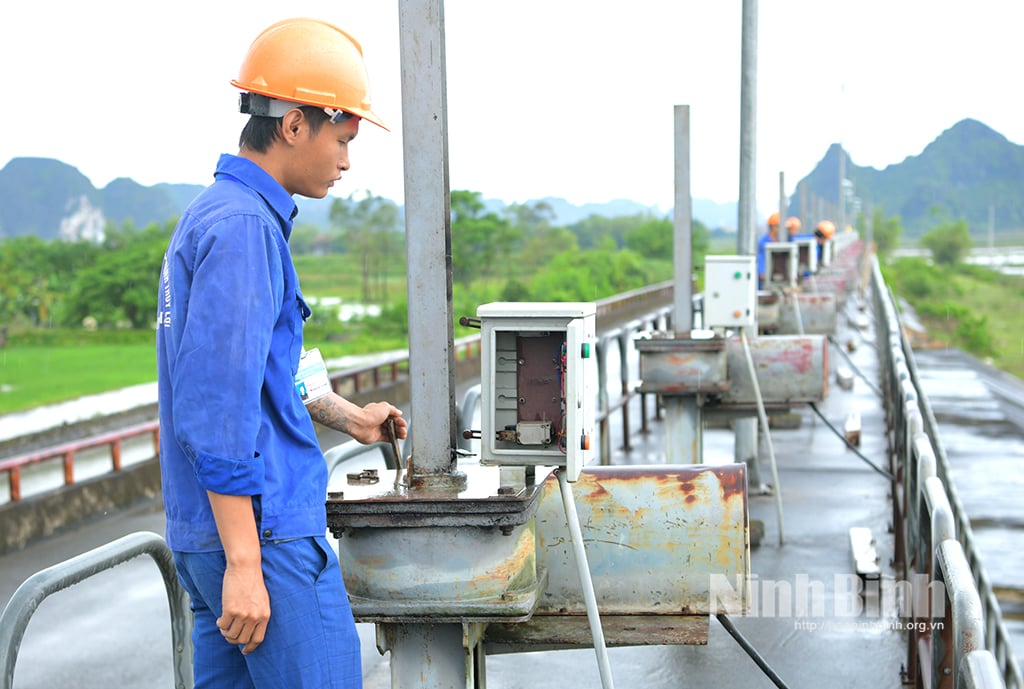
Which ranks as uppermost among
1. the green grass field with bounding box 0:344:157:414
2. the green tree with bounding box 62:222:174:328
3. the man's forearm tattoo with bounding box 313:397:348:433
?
the man's forearm tattoo with bounding box 313:397:348:433

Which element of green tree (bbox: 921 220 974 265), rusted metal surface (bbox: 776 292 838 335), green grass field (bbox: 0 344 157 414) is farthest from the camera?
green tree (bbox: 921 220 974 265)

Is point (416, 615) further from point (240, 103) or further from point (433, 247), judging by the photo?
point (240, 103)

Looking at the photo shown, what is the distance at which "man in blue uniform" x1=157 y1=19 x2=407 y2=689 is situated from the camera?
2488 mm

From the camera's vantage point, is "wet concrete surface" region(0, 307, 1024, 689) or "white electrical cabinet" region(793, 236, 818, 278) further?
"white electrical cabinet" region(793, 236, 818, 278)

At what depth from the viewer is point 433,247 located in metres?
3.38

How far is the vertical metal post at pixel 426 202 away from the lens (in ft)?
11.0

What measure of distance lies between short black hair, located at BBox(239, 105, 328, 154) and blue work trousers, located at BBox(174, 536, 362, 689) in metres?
0.90

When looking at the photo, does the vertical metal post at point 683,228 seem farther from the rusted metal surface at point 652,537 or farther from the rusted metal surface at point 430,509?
the rusted metal surface at point 430,509

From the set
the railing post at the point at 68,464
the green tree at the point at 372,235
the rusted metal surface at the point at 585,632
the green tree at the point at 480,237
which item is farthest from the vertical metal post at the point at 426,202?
the green tree at the point at 372,235

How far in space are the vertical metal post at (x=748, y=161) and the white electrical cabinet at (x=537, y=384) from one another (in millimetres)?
6850

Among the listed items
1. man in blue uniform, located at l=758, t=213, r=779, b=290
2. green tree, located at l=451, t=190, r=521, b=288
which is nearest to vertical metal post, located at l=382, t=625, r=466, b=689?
man in blue uniform, located at l=758, t=213, r=779, b=290

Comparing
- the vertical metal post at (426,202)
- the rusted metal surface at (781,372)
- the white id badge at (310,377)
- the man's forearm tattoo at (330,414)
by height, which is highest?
the vertical metal post at (426,202)

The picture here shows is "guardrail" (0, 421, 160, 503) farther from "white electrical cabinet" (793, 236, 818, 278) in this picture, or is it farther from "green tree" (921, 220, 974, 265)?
"green tree" (921, 220, 974, 265)

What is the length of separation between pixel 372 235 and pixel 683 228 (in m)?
84.5
